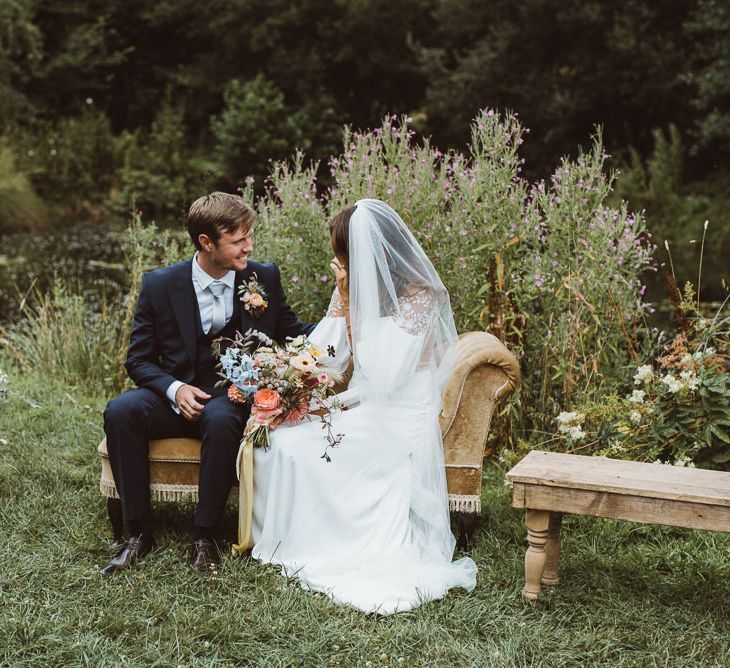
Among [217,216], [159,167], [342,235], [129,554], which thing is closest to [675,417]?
[342,235]

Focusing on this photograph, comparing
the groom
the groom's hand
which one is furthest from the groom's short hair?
the groom's hand

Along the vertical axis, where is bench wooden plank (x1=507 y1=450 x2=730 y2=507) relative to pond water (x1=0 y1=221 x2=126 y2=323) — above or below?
below

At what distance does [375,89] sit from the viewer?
23859 mm

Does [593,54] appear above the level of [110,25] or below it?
below

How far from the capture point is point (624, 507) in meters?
3.31

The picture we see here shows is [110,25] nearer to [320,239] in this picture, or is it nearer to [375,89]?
[375,89]

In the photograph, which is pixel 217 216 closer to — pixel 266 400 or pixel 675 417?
pixel 266 400

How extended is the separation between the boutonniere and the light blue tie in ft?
0.31

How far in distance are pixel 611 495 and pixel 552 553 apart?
0.53 metres

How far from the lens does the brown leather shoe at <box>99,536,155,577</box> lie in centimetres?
373

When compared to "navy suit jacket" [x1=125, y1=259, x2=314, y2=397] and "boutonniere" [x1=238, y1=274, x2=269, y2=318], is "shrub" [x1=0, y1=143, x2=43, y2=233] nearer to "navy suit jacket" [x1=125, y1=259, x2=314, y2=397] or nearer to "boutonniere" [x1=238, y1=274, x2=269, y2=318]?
"navy suit jacket" [x1=125, y1=259, x2=314, y2=397]

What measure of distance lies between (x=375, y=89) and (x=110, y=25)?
862cm

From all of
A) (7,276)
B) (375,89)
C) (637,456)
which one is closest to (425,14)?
(375,89)

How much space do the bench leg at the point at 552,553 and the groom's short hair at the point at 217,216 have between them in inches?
77.1
